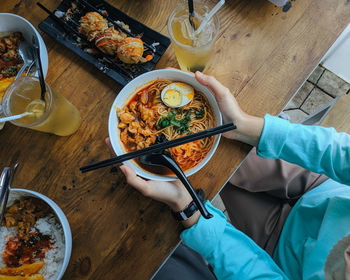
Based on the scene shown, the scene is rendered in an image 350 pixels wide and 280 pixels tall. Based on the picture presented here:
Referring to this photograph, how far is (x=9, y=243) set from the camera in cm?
123

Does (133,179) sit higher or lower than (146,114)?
lower

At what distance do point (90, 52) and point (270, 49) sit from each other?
1.02 m

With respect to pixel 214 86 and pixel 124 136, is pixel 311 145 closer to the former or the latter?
pixel 214 86

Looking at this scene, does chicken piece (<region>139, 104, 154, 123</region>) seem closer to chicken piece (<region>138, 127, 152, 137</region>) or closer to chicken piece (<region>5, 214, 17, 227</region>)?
chicken piece (<region>138, 127, 152, 137</region>)

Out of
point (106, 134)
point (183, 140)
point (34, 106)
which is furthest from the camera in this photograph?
point (106, 134)

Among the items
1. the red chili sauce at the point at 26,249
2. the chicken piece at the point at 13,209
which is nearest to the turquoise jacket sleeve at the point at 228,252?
the red chili sauce at the point at 26,249

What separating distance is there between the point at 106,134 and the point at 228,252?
0.92 metres

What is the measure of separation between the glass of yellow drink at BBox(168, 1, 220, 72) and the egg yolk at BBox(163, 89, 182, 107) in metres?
0.20

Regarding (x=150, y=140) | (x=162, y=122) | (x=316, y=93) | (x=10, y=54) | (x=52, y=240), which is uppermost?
(x=316, y=93)

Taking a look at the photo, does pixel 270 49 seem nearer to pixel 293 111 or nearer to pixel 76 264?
pixel 293 111

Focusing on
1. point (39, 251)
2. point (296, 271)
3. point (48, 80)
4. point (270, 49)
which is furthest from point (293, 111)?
point (39, 251)

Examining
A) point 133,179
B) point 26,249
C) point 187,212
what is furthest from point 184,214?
point 26,249

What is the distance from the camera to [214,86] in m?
1.27

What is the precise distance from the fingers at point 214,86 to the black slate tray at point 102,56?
323 millimetres
